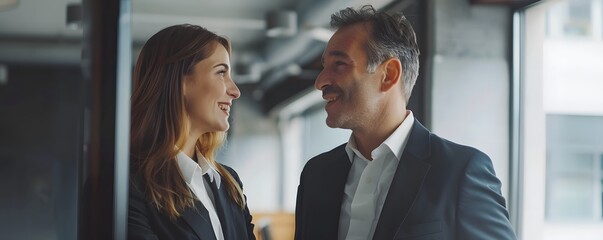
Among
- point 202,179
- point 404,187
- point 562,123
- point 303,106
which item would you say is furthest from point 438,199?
point 303,106

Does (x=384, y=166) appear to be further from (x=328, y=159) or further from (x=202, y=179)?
(x=202, y=179)

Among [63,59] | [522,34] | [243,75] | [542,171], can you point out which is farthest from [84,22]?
[243,75]

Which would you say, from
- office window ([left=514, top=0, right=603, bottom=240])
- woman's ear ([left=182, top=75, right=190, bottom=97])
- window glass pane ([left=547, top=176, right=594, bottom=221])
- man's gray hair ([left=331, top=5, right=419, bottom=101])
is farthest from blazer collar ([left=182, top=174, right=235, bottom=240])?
window glass pane ([left=547, top=176, right=594, bottom=221])

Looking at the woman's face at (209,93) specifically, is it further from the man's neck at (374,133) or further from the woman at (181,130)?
the man's neck at (374,133)

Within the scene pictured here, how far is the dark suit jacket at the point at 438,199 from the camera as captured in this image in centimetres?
71

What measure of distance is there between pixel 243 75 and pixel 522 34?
2.50 m

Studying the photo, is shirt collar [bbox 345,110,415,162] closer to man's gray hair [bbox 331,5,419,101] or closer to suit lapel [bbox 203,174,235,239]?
man's gray hair [bbox 331,5,419,101]

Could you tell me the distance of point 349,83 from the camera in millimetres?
769

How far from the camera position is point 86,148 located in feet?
1.73

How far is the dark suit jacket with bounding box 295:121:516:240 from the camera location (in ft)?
2.33

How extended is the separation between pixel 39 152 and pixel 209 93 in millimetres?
220

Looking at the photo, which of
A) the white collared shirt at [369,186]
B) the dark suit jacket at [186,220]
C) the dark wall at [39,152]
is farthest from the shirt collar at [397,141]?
the dark wall at [39,152]

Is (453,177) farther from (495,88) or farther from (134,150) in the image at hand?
(495,88)

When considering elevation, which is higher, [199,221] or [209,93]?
[209,93]
